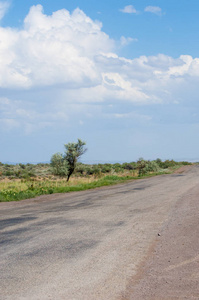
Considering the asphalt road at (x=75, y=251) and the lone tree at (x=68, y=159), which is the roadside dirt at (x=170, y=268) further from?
the lone tree at (x=68, y=159)

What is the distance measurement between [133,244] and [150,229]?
1.83 meters

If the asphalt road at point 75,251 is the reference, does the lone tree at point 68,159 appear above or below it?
above

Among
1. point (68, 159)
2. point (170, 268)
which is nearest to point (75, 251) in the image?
point (170, 268)

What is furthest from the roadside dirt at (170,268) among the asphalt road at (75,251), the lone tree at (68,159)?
the lone tree at (68,159)

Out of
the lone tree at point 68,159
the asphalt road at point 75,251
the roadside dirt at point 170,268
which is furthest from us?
the lone tree at point 68,159

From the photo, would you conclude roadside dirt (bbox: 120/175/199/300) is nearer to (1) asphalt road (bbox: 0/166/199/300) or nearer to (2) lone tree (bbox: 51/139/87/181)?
(1) asphalt road (bbox: 0/166/199/300)

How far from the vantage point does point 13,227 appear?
10414 mm

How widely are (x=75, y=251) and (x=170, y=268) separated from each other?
2130mm

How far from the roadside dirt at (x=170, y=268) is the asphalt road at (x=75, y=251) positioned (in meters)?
0.20

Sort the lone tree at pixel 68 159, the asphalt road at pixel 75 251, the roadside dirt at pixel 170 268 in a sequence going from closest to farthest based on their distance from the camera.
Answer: the roadside dirt at pixel 170 268 → the asphalt road at pixel 75 251 → the lone tree at pixel 68 159

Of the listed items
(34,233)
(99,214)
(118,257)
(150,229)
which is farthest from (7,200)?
(118,257)

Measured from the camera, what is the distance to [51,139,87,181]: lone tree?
35.9 m

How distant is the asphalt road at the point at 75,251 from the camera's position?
17.1ft

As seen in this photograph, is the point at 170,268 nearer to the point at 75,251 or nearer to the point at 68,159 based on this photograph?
the point at 75,251
